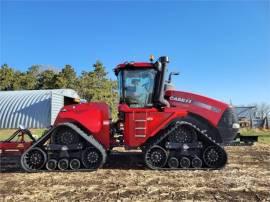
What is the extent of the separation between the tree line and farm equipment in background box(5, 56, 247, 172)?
2371cm

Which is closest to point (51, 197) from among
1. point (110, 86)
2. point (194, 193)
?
point (194, 193)

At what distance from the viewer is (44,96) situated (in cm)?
3216

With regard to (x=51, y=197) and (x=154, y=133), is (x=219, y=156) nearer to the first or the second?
(x=154, y=133)

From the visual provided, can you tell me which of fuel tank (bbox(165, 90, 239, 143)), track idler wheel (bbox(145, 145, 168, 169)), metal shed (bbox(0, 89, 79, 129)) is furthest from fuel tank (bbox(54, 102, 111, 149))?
metal shed (bbox(0, 89, 79, 129))

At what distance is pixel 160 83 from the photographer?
963 centimetres

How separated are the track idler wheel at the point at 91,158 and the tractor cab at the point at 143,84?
1559 mm

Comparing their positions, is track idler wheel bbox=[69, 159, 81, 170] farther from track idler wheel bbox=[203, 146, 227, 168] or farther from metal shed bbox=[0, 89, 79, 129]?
metal shed bbox=[0, 89, 79, 129]

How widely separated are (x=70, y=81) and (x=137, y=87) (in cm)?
3422

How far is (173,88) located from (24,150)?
169 inches

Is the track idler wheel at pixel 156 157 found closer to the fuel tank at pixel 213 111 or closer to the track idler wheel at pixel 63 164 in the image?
the fuel tank at pixel 213 111

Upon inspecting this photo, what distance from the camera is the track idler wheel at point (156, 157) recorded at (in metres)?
9.15

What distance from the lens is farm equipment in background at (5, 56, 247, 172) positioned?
30.1 ft

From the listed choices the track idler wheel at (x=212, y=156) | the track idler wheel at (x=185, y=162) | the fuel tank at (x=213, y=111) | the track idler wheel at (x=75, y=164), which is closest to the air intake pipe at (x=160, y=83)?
the fuel tank at (x=213, y=111)

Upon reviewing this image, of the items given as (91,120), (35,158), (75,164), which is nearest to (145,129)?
(91,120)
